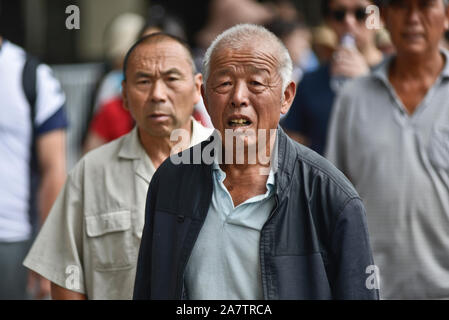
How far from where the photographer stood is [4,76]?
5.64 metres

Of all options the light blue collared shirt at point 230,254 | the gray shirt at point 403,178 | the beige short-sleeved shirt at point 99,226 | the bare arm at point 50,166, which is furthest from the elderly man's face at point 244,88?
the bare arm at point 50,166

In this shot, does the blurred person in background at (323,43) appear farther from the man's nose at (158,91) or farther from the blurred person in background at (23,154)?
the man's nose at (158,91)

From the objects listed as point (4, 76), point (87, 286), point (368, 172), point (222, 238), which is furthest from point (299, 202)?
point (4, 76)

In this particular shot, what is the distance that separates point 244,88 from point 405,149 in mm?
1676

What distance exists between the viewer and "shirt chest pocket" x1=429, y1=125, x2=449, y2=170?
4.59 meters

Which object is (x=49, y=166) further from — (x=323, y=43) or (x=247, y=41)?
(x=323, y=43)

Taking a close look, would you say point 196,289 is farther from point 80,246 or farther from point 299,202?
point 80,246

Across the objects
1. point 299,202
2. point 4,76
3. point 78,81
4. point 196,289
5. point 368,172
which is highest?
point 78,81

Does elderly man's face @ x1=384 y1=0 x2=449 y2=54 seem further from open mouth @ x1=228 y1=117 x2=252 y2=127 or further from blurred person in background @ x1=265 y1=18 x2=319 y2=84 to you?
blurred person in background @ x1=265 y1=18 x2=319 y2=84

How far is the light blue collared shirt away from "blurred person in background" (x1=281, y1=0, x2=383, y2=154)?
2.57 metres

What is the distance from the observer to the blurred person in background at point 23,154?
18.5ft

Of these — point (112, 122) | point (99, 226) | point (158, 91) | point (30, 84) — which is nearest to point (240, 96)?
point (158, 91)

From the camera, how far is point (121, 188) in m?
4.13

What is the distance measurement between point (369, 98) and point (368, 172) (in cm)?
46
